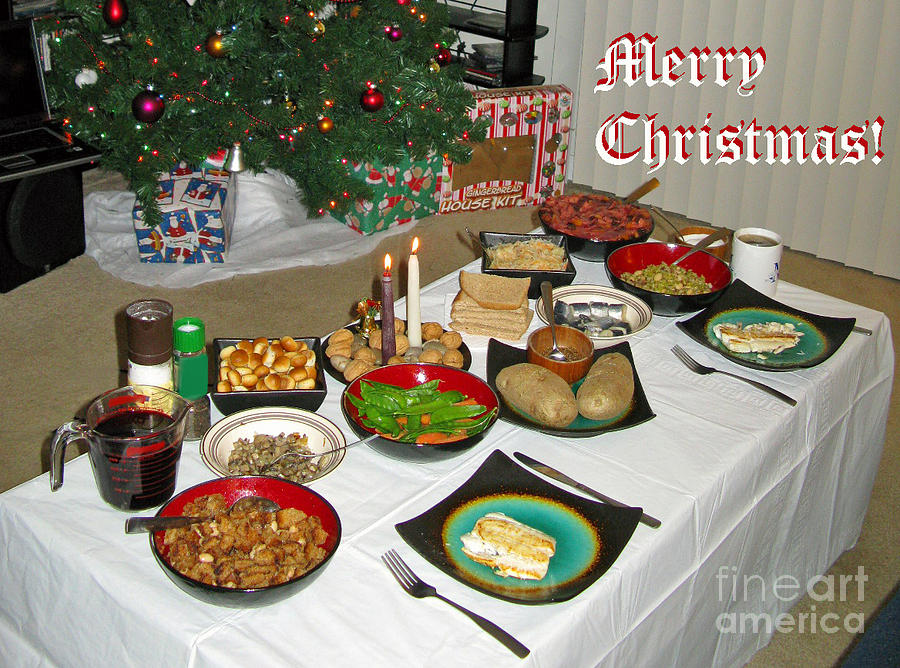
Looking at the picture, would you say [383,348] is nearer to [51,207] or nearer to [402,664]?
[402,664]

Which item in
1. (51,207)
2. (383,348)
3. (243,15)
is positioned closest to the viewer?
(383,348)

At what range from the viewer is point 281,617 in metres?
1.03

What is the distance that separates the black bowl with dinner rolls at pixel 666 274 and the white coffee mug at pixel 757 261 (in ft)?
A: 0.09

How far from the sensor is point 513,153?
3.76 metres

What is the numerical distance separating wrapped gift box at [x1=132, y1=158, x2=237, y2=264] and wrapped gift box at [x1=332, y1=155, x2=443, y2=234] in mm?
464

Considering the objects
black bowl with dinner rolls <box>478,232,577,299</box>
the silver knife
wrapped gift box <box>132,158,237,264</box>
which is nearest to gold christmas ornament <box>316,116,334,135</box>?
wrapped gift box <box>132,158,237,264</box>

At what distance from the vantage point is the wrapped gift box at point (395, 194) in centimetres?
350

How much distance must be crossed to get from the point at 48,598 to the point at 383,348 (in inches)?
24.4

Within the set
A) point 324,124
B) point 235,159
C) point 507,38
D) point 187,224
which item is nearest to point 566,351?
point 324,124

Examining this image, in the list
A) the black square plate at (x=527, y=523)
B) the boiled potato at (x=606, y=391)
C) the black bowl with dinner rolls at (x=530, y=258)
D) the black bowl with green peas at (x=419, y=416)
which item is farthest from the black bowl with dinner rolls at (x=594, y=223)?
the black square plate at (x=527, y=523)

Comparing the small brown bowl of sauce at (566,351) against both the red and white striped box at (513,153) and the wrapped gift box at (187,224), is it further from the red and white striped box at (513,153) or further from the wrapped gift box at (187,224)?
the red and white striped box at (513,153)

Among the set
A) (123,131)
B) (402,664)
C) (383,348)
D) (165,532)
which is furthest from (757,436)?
(123,131)

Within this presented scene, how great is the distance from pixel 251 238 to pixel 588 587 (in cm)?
271

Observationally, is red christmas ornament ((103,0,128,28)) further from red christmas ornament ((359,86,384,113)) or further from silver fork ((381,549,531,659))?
silver fork ((381,549,531,659))
